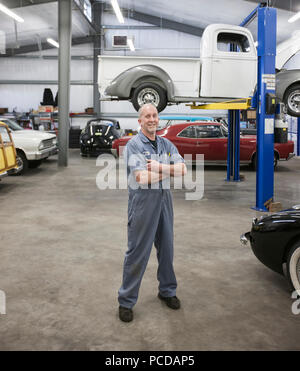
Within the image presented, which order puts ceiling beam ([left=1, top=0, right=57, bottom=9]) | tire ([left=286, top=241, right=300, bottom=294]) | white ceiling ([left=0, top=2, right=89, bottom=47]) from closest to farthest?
tire ([left=286, top=241, right=300, bottom=294]) → ceiling beam ([left=1, top=0, right=57, bottom=9]) → white ceiling ([left=0, top=2, right=89, bottom=47])

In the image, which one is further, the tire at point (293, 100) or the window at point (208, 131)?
the window at point (208, 131)

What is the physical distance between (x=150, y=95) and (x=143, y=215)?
511 centimetres

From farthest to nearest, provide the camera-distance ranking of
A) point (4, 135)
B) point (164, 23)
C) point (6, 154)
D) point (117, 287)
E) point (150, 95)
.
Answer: point (164, 23), point (4, 135), point (6, 154), point (150, 95), point (117, 287)

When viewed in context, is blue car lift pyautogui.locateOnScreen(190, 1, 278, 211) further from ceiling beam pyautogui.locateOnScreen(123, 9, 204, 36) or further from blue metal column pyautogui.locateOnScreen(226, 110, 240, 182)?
ceiling beam pyautogui.locateOnScreen(123, 9, 204, 36)

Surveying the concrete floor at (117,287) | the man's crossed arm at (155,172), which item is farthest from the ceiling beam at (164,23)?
the man's crossed arm at (155,172)

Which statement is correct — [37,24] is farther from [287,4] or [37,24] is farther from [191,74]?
[191,74]

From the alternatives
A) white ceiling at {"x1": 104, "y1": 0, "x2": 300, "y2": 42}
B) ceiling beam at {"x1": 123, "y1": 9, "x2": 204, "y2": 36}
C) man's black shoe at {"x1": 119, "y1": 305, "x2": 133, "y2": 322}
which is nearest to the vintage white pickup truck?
man's black shoe at {"x1": 119, "y1": 305, "x2": 133, "y2": 322}

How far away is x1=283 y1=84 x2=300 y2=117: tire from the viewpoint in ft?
25.7

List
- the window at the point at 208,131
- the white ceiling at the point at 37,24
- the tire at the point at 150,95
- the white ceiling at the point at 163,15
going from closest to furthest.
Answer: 1. the tire at the point at 150,95
2. the window at the point at 208,131
3. the white ceiling at the point at 163,15
4. the white ceiling at the point at 37,24

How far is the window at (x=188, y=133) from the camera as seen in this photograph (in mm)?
11523

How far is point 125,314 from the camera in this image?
2900mm

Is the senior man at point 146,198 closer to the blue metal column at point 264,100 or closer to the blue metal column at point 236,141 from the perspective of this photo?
the blue metal column at point 264,100

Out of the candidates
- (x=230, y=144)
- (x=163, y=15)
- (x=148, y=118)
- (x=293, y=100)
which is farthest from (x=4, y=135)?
(x=163, y=15)

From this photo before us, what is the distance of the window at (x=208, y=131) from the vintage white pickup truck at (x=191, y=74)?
409cm
